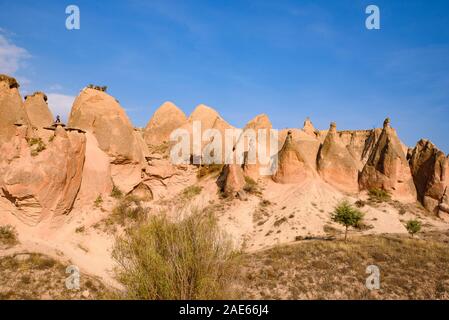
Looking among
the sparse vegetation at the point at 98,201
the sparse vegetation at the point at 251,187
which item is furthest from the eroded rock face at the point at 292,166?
the sparse vegetation at the point at 98,201

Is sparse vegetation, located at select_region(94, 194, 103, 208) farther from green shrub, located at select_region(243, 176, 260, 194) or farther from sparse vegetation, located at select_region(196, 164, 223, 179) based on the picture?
green shrub, located at select_region(243, 176, 260, 194)

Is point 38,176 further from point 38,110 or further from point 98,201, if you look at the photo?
point 38,110

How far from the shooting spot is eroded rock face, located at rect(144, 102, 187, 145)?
34656mm

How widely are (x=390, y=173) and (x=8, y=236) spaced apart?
76.0ft

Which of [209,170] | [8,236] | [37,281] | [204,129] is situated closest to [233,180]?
[209,170]

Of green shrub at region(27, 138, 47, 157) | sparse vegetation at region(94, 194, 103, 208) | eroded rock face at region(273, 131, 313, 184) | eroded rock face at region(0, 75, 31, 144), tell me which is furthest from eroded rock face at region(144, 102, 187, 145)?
green shrub at region(27, 138, 47, 157)

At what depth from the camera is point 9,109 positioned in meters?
15.8

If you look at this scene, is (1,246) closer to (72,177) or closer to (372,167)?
(72,177)

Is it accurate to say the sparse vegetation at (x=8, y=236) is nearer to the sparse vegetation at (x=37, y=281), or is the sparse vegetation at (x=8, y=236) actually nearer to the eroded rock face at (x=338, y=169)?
the sparse vegetation at (x=37, y=281)

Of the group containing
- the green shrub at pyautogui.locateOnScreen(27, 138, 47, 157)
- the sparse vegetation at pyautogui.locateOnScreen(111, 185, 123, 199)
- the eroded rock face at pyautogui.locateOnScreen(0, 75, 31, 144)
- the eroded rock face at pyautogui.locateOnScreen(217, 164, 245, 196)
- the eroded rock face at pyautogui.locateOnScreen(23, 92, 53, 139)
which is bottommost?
the sparse vegetation at pyautogui.locateOnScreen(111, 185, 123, 199)

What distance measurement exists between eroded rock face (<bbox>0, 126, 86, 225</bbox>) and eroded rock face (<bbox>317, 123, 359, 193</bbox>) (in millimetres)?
17055

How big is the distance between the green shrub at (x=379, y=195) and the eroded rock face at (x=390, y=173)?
1.15 feet

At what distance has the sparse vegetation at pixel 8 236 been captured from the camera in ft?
43.7
